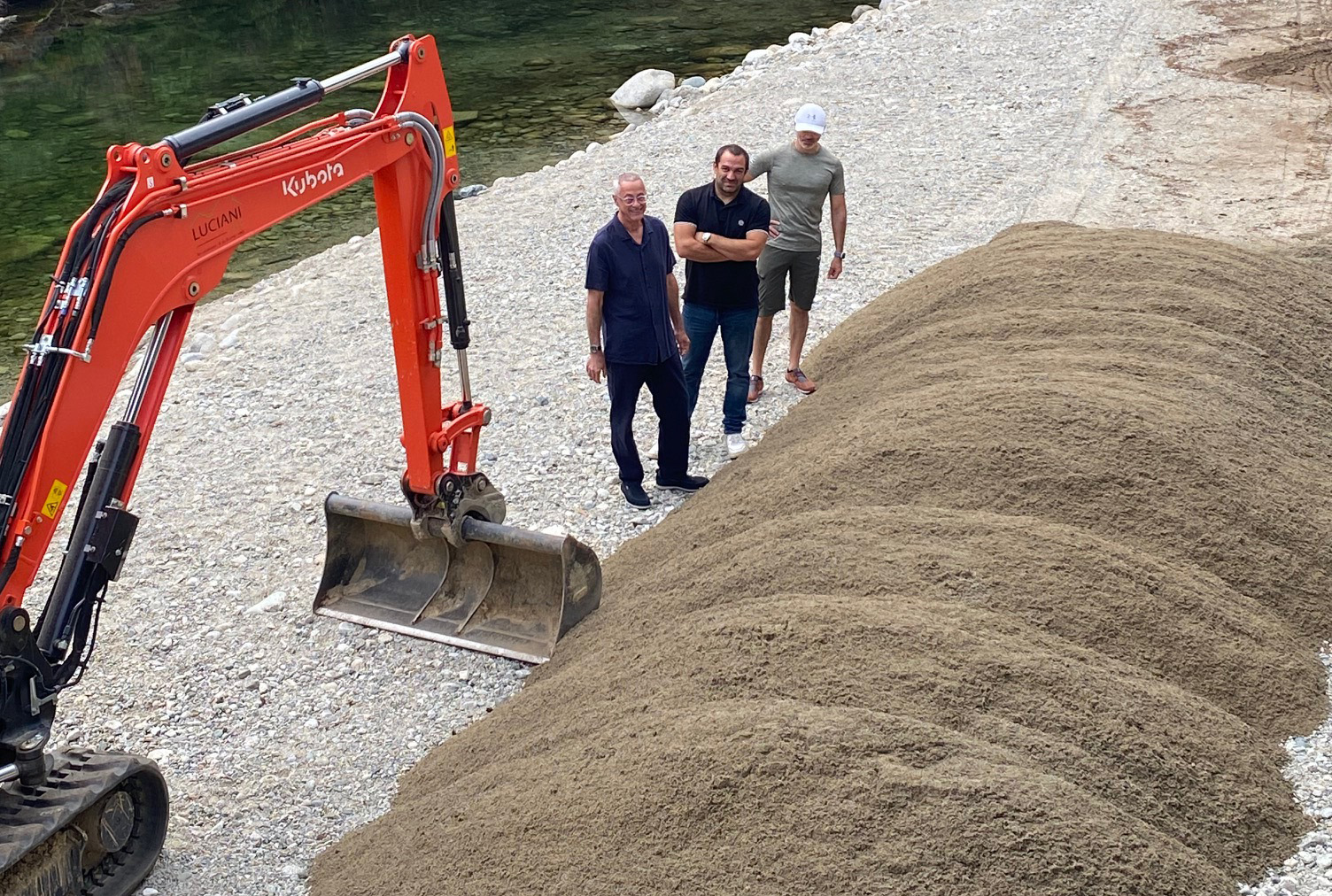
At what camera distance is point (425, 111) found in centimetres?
639

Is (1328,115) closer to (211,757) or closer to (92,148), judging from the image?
(211,757)

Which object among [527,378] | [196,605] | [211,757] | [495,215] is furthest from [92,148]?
[211,757]

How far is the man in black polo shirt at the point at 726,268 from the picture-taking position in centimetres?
784

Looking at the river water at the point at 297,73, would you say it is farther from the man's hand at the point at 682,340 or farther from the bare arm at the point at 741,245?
the bare arm at the point at 741,245

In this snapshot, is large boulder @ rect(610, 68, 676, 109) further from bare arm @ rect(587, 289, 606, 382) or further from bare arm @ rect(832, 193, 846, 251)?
bare arm @ rect(587, 289, 606, 382)

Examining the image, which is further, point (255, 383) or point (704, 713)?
point (255, 383)

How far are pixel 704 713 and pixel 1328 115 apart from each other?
14.2 metres

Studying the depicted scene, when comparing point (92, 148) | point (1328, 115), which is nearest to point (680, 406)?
point (1328, 115)

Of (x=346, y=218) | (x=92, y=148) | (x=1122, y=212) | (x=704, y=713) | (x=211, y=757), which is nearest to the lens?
(x=704, y=713)

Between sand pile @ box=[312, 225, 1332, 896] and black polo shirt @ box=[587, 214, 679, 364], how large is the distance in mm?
1018

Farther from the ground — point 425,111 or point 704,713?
point 425,111

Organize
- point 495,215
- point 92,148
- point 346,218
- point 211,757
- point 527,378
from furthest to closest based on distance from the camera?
1. point 92,148
2. point 346,218
3. point 495,215
4. point 527,378
5. point 211,757

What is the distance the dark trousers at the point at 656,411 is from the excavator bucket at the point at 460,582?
1.31 metres

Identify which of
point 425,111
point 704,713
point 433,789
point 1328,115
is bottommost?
point 1328,115
